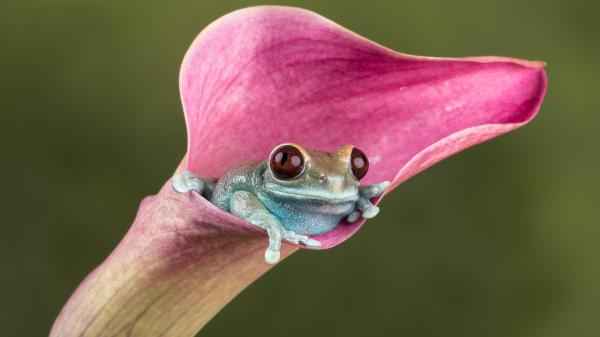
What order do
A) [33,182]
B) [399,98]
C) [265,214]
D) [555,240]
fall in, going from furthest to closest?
[555,240] → [33,182] → [399,98] → [265,214]

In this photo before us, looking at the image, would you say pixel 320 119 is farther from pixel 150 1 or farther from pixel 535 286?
pixel 535 286

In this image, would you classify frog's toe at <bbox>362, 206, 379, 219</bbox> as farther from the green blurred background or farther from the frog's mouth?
the green blurred background

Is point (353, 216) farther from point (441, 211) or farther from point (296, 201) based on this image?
point (441, 211)

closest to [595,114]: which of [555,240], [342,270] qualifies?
[555,240]

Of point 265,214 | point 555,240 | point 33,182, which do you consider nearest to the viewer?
point 265,214

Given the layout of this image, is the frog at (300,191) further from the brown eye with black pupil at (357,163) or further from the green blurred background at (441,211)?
the green blurred background at (441,211)

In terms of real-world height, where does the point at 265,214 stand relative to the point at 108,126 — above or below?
above
